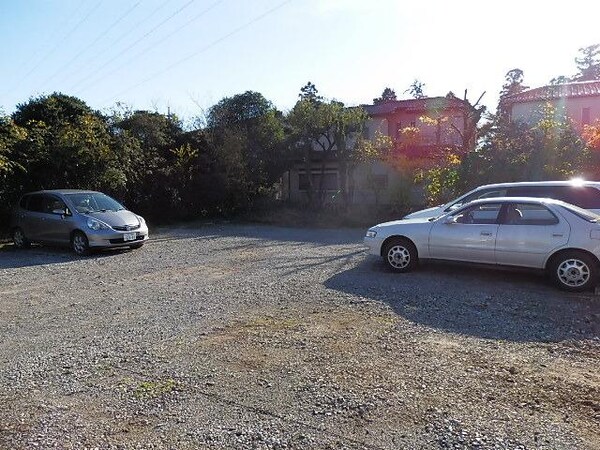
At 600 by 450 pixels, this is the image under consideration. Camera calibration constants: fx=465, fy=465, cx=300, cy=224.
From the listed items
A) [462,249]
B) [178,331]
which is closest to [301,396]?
[178,331]

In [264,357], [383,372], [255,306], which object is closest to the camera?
[383,372]

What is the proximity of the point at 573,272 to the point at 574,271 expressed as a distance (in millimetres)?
19

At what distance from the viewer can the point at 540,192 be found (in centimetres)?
844

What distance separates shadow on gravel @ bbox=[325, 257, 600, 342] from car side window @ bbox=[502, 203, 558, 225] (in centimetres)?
80

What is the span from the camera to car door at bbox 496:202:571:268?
21.7 feet

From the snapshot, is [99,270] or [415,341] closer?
[415,341]

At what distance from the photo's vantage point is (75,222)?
425 inches

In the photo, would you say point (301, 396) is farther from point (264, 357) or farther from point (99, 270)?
point (99, 270)

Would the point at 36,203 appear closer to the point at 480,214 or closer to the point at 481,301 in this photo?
the point at 480,214

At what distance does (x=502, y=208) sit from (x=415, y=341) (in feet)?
11.2

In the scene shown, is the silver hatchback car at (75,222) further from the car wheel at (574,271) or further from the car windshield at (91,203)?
the car wheel at (574,271)

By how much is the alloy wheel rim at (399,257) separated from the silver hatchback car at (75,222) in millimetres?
6339

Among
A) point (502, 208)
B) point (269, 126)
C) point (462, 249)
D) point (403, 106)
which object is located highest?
point (403, 106)

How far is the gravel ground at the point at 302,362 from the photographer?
9.98 feet
